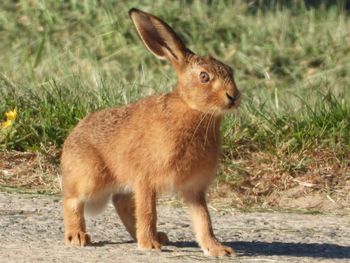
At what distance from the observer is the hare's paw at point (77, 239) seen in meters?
6.39

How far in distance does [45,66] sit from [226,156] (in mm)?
3228

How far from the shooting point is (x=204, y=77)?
20.1ft

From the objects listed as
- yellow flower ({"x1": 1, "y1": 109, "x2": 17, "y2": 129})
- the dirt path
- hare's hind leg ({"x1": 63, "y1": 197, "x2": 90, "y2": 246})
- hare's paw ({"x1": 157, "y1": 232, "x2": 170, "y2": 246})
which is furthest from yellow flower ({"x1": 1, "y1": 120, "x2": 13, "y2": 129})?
hare's paw ({"x1": 157, "y1": 232, "x2": 170, "y2": 246})

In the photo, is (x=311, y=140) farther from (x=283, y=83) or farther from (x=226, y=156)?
(x=283, y=83)

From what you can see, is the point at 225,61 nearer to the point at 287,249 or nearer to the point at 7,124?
the point at 7,124

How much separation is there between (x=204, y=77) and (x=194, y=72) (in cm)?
10

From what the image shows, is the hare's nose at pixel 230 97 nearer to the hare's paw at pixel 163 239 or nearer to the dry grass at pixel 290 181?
the hare's paw at pixel 163 239

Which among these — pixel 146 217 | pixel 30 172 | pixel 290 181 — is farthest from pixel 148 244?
pixel 30 172

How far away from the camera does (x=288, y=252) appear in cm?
641

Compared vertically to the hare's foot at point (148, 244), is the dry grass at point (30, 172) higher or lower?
lower

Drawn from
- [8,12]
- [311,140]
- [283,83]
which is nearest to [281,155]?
[311,140]

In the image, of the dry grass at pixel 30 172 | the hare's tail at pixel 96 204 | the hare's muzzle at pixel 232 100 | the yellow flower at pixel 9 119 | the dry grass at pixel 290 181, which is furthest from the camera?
the yellow flower at pixel 9 119

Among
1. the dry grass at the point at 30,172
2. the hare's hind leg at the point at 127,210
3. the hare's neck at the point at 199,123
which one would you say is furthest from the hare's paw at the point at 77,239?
the dry grass at the point at 30,172

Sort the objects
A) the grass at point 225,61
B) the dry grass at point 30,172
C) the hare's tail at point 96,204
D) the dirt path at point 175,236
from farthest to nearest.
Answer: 1. the grass at point 225,61
2. the dry grass at point 30,172
3. the hare's tail at point 96,204
4. the dirt path at point 175,236
